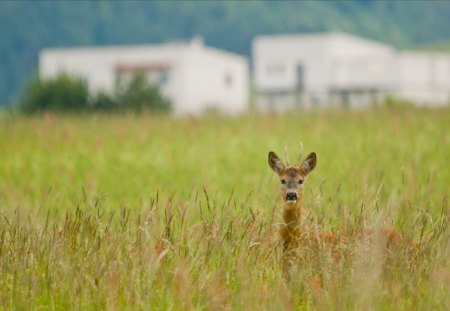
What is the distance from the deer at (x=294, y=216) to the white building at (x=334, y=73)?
8530 cm

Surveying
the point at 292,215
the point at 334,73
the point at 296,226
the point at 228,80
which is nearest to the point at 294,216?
the point at 292,215

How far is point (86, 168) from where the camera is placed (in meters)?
20.4

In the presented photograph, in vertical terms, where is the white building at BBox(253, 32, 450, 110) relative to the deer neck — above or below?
below

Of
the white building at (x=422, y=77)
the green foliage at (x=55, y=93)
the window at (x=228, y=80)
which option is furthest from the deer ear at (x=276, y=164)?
the window at (x=228, y=80)

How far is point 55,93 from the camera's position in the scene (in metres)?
76.3

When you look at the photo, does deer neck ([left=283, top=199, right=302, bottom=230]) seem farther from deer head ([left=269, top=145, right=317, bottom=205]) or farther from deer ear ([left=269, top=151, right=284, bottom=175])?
deer ear ([left=269, top=151, right=284, bottom=175])

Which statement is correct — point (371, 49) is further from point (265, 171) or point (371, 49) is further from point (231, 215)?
point (231, 215)

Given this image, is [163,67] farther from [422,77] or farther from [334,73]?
[422,77]

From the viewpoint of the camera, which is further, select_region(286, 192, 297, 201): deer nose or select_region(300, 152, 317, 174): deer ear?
select_region(300, 152, 317, 174): deer ear

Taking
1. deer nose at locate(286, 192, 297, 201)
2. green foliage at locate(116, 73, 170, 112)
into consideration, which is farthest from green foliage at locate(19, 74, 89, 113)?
deer nose at locate(286, 192, 297, 201)

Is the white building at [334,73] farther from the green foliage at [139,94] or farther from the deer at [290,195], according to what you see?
the deer at [290,195]

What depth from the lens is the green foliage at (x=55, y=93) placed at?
74938 millimetres

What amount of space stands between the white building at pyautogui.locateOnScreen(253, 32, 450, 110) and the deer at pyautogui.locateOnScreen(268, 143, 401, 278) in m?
85.3

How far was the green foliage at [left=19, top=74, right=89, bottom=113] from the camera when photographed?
246 ft
